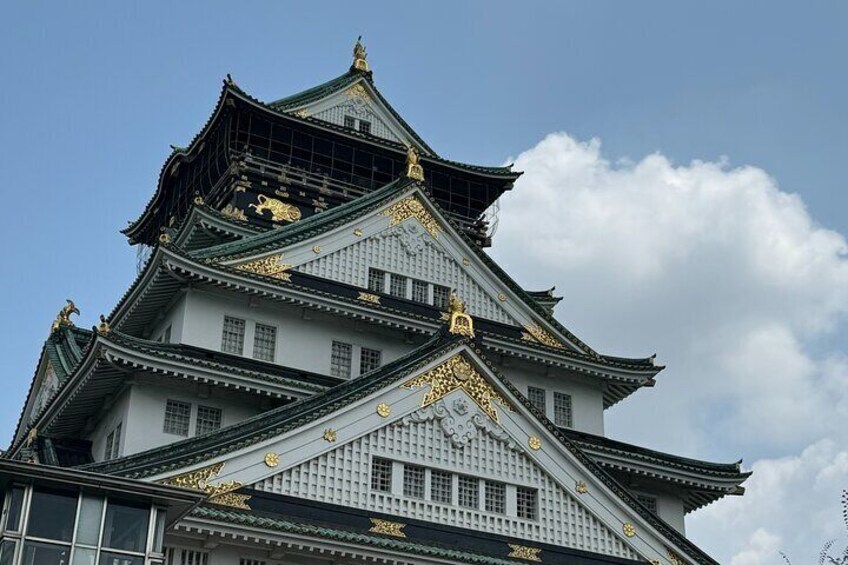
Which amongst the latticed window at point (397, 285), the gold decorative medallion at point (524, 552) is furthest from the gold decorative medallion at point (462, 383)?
the latticed window at point (397, 285)

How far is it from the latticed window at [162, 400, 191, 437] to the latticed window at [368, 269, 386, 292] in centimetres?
816

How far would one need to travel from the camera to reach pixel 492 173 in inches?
1970

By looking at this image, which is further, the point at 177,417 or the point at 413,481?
the point at 177,417

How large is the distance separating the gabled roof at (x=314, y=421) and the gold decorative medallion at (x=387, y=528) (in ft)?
9.70

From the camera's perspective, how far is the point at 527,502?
31.2m

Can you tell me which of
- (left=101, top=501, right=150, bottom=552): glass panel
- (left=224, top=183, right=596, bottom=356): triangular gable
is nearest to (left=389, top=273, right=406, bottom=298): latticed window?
(left=224, top=183, right=596, bottom=356): triangular gable

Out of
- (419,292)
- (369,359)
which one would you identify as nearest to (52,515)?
(369,359)

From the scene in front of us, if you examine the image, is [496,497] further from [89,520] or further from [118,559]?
[89,520]

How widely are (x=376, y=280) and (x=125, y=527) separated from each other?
56.8 ft

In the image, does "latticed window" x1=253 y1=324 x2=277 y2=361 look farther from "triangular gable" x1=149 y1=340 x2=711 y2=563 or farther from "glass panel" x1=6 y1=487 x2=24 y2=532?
"glass panel" x1=6 y1=487 x2=24 y2=532

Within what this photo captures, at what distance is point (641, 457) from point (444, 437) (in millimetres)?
9312

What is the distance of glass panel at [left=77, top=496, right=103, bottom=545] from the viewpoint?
73.6ft

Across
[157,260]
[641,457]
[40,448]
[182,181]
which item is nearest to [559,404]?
[641,457]

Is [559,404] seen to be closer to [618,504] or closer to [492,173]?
[618,504]
